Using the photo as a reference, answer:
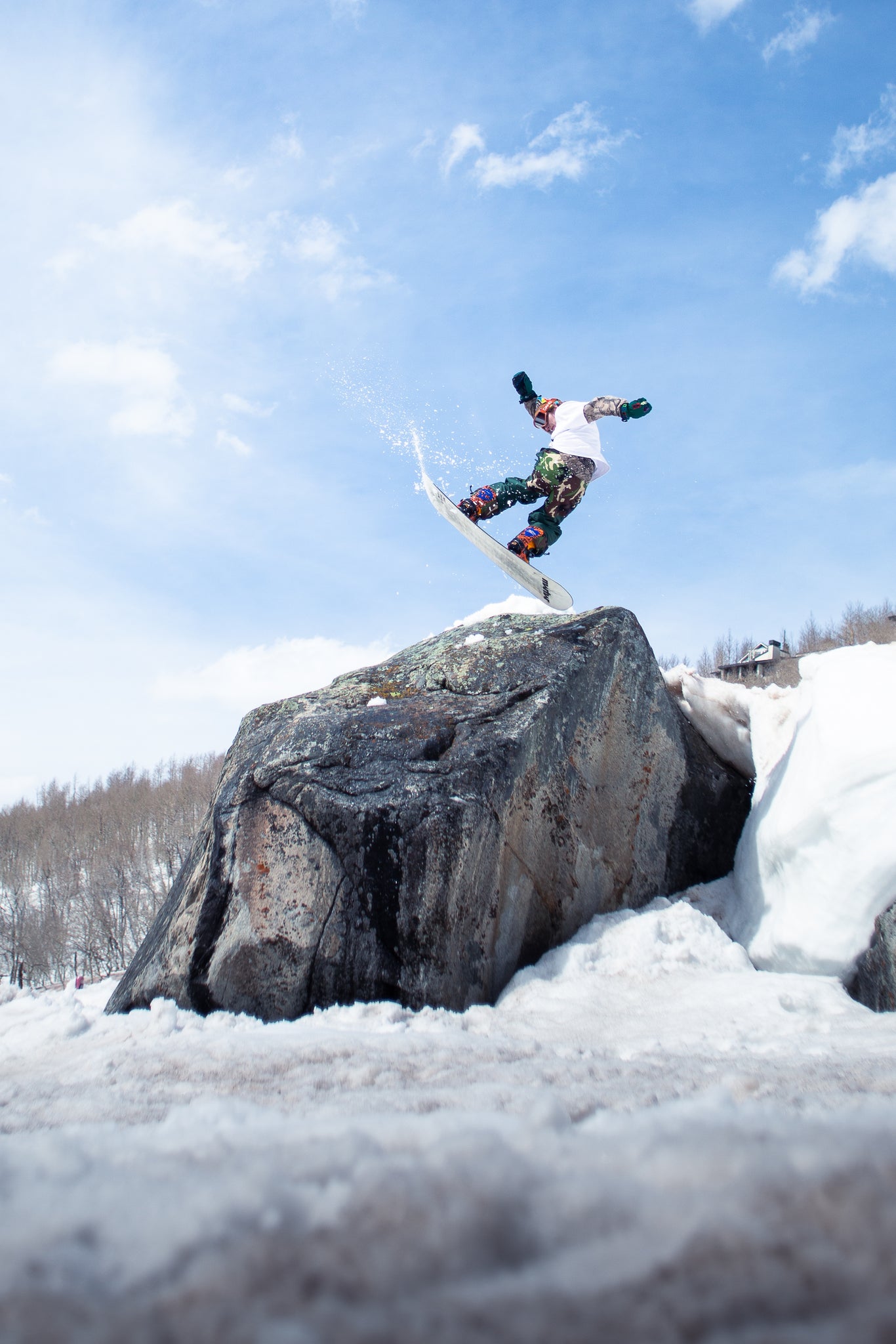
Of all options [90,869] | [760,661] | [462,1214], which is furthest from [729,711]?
[90,869]

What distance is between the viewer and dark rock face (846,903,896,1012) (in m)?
3.40

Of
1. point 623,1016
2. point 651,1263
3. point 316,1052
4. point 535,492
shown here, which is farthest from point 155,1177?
point 535,492

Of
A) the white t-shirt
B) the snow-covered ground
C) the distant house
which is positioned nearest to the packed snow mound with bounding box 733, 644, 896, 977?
→ the snow-covered ground

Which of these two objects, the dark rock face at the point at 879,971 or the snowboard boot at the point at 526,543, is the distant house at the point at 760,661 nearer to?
the snowboard boot at the point at 526,543

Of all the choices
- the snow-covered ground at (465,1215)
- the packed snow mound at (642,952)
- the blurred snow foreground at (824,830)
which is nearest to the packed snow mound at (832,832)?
the blurred snow foreground at (824,830)

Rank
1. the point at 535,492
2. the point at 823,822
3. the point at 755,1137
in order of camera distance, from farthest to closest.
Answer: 1. the point at 535,492
2. the point at 823,822
3. the point at 755,1137

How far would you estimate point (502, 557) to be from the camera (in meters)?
7.55

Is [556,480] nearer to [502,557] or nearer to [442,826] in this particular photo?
[502,557]

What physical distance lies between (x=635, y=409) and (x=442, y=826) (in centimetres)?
496

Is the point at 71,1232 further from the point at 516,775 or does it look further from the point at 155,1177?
the point at 516,775

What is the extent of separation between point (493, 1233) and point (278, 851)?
360 cm

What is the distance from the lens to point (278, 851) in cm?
423

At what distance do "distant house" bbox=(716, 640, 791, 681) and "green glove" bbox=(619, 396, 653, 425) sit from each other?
3768cm

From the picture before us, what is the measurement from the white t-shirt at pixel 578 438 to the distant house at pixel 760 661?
37.5 metres
